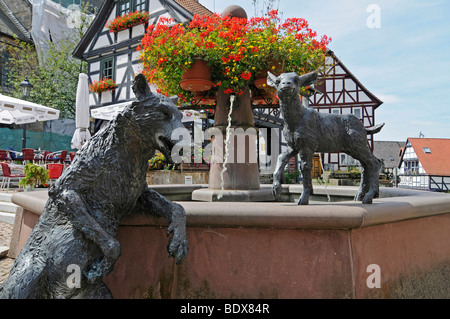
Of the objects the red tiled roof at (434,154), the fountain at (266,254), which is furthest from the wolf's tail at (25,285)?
the red tiled roof at (434,154)

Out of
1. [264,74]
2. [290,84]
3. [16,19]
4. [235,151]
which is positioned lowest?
[235,151]

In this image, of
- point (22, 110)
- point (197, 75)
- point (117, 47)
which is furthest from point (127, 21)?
point (197, 75)

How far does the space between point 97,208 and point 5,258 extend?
113 inches

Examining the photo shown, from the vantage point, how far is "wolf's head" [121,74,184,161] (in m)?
1.61

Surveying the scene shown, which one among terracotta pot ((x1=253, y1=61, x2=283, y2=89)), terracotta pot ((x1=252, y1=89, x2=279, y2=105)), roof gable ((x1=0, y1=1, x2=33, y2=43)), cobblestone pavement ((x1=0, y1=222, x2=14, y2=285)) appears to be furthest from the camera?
roof gable ((x1=0, y1=1, x2=33, y2=43))

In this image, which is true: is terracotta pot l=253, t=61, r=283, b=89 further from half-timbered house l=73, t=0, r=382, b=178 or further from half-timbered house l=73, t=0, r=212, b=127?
half-timbered house l=73, t=0, r=212, b=127

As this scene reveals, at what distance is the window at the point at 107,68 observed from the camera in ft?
54.6

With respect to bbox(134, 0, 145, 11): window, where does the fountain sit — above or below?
below

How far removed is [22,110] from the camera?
11.9 metres

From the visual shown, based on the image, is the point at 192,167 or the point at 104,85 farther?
the point at 104,85

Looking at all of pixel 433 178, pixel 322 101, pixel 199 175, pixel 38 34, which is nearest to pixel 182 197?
pixel 199 175

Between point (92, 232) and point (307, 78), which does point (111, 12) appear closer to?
point (307, 78)

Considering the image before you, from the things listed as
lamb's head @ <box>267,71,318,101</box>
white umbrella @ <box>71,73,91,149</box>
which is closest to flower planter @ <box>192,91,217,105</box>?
lamb's head @ <box>267,71,318,101</box>

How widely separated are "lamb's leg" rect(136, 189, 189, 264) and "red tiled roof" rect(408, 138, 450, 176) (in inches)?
1484
